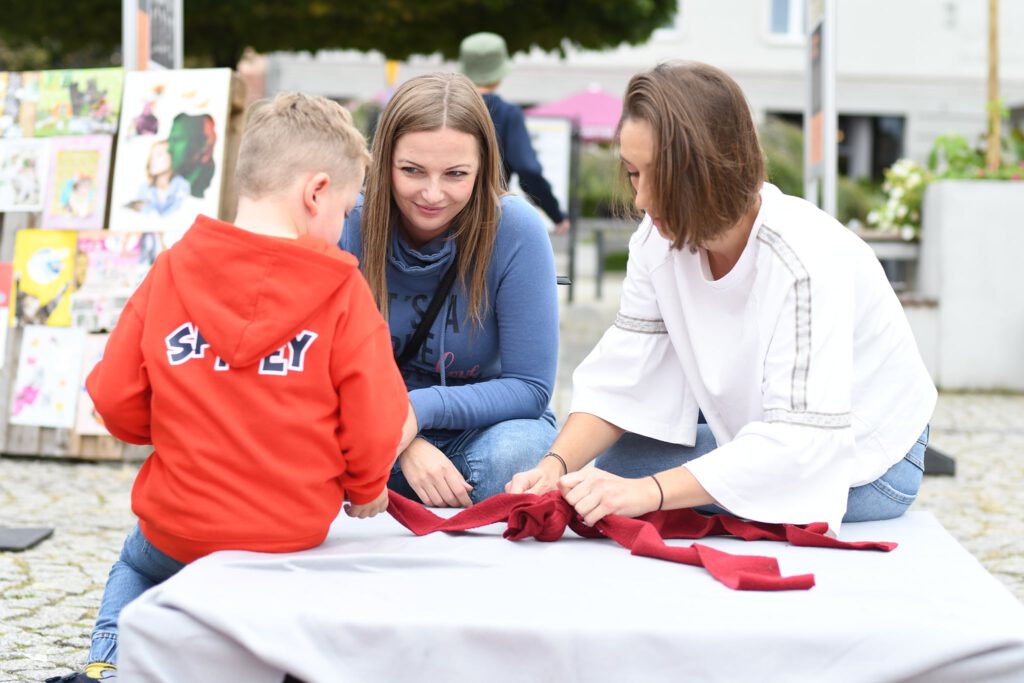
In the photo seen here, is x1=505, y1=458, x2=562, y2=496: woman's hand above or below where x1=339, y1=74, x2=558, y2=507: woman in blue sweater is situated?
below

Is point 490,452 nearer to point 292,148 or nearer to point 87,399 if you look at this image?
point 292,148

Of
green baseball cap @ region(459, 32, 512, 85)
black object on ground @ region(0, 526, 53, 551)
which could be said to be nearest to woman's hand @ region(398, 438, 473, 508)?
black object on ground @ region(0, 526, 53, 551)

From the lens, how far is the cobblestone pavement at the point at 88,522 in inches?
108

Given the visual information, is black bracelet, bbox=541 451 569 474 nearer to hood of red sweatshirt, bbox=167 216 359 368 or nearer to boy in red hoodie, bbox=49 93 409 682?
boy in red hoodie, bbox=49 93 409 682

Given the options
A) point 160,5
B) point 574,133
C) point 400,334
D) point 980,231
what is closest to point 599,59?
point 574,133

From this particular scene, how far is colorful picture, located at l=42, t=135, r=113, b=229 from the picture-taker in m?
4.73

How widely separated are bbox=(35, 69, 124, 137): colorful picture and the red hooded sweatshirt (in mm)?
3070

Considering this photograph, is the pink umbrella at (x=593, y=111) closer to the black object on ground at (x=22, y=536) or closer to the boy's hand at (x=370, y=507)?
the black object on ground at (x=22, y=536)

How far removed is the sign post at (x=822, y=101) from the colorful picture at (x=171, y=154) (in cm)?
245

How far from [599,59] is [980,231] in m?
15.6

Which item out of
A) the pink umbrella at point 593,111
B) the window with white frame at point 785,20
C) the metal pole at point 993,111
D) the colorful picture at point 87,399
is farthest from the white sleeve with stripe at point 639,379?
the window with white frame at point 785,20

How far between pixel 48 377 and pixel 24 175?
806 mm

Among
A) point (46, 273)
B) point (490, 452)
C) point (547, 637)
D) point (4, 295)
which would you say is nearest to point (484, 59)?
point (46, 273)

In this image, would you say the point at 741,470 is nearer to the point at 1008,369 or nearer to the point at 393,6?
the point at 1008,369
